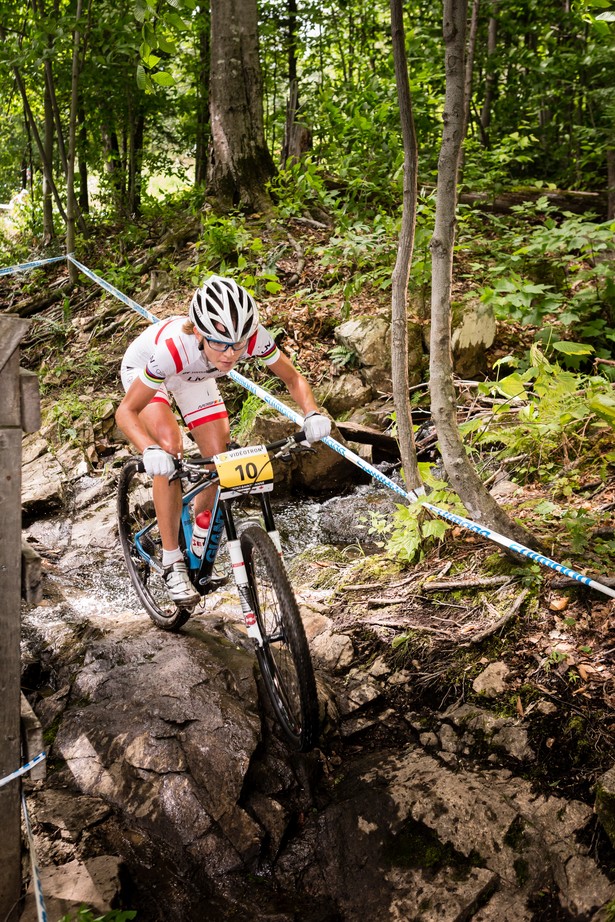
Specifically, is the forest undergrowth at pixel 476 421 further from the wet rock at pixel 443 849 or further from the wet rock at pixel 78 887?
the wet rock at pixel 78 887

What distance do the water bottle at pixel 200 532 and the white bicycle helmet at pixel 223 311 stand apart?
1118mm

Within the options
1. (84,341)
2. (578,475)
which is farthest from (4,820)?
(84,341)

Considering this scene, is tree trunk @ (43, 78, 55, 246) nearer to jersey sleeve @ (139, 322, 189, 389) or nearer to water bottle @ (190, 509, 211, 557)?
jersey sleeve @ (139, 322, 189, 389)

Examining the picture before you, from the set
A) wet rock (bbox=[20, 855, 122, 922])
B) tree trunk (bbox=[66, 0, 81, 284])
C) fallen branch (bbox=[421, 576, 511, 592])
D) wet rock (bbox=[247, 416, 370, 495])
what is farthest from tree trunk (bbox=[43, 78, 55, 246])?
wet rock (bbox=[20, 855, 122, 922])

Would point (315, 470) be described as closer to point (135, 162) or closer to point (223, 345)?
point (223, 345)

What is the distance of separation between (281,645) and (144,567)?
175 cm

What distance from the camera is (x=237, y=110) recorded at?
9.27 meters

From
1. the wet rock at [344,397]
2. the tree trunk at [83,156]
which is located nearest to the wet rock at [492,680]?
the wet rock at [344,397]

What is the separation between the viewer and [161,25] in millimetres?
2678

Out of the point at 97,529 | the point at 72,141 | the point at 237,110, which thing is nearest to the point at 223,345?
the point at 97,529

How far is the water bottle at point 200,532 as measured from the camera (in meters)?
3.85

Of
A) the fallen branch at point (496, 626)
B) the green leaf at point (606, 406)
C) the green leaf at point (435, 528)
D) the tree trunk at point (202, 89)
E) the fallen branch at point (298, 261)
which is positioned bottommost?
the fallen branch at point (496, 626)

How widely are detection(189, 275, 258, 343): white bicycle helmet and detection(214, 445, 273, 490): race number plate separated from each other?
60 centimetres

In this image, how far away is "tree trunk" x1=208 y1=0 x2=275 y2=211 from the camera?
9148 millimetres
